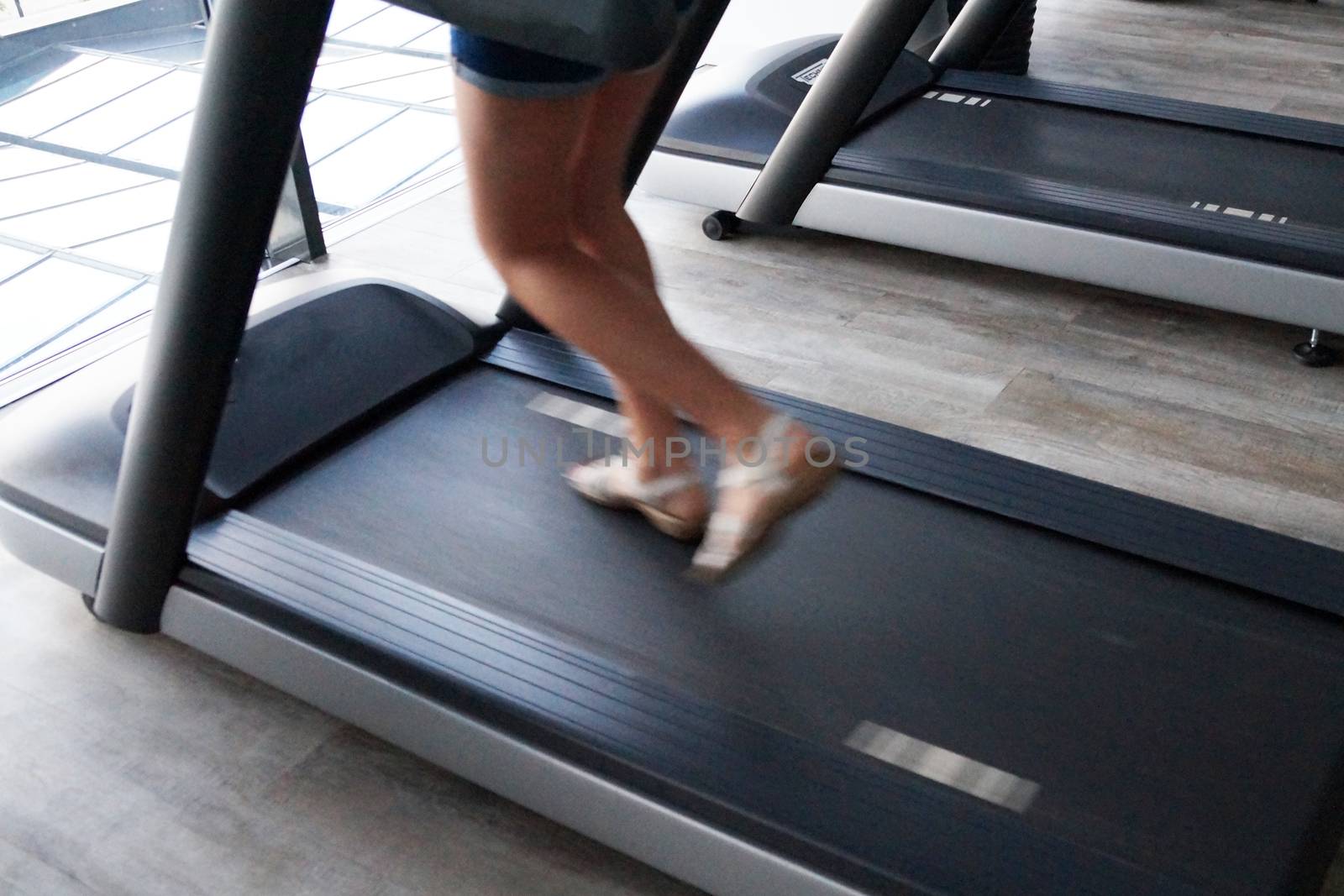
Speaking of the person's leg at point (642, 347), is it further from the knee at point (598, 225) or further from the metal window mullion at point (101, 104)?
the metal window mullion at point (101, 104)

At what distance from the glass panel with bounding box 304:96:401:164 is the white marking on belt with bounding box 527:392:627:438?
53.0 inches

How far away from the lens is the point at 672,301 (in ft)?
8.70

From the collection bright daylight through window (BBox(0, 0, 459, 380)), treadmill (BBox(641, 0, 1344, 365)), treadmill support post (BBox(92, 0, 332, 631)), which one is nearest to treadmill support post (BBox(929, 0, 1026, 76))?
treadmill (BBox(641, 0, 1344, 365))

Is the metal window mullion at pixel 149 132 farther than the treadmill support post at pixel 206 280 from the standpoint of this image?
Yes

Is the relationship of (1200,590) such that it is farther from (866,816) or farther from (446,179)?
(446,179)

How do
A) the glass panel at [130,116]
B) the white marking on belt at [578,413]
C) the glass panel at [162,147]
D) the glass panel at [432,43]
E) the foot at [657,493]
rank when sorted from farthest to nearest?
the glass panel at [432,43], the glass panel at [162,147], the glass panel at [130,116], the white marking on belt at [578,413], the foot at [657,493]

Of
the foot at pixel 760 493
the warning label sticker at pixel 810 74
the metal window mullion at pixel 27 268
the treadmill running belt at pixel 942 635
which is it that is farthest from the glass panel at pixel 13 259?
the warning label sticker at pixel 810 74

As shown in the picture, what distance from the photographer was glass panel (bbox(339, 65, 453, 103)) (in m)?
3.35

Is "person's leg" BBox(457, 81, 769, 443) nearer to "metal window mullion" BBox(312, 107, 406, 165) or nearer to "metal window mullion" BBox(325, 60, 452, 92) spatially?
"metal window mullion" BBox(312, 107, 406, 165)

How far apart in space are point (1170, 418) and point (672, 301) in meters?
1.00

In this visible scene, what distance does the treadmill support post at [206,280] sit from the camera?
1251mm

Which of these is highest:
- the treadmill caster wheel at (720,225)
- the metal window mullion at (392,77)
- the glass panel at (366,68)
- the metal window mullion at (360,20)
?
the metal window mullion at (360,20)

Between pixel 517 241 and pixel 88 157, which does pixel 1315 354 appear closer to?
pixel 517 241

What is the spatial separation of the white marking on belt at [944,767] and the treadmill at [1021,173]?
136 cm
